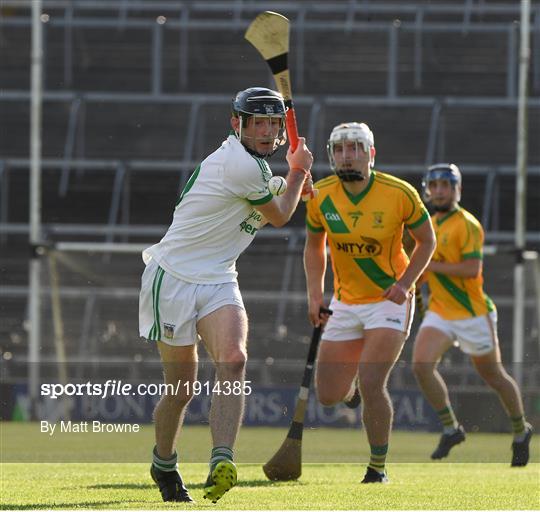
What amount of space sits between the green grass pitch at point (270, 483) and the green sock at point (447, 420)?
0.18 meters

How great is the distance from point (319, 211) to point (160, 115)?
9178 millimetres

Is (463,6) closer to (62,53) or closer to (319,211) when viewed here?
(62,53)

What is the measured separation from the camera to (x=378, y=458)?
24.8 feet

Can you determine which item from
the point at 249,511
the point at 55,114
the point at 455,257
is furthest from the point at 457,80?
the point at 249,511

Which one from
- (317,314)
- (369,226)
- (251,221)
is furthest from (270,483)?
(251,221)

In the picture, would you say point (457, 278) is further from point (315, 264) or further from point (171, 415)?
point (171, 415)

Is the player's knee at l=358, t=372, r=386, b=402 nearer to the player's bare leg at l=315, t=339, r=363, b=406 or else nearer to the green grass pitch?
the player's bare leg at l=315, t=339, r=363, b=406

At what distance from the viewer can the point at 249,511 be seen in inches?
223

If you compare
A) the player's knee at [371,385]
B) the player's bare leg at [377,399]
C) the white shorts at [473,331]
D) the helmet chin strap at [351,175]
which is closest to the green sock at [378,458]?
the player's bare leg at [377,399]

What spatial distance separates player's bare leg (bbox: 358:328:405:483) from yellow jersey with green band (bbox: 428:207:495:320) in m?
2.13

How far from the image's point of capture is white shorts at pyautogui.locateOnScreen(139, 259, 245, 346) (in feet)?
20.4

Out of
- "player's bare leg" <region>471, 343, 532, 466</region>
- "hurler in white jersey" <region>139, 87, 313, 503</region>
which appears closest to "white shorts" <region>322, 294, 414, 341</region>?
"hurler in white jersey" <region>139, 87, 313, 503</region>

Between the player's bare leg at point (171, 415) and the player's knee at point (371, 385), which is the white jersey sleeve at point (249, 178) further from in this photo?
the player's knee at point (371, 385)

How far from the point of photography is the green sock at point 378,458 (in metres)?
7.55
